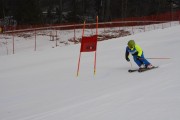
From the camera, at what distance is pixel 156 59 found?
59.0 feet

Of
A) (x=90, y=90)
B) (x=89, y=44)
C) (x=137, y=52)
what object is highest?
(x=89, y=44)

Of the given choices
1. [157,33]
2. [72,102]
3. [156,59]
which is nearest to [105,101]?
[72,102]

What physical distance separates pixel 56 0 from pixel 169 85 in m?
73.6

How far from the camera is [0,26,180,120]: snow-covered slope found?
30.8ft

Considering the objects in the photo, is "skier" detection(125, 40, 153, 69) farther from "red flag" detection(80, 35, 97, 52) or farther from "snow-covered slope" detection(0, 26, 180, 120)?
"red flag" detection(80, 35, 97, 52)

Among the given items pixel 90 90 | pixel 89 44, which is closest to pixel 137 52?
pixel 89 44

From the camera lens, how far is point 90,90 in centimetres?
1252

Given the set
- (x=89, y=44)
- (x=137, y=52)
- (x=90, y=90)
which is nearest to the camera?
(x=90, y=90)

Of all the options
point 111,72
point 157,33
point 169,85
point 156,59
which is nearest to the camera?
point 169,85

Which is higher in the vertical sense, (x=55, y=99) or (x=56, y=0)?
(x=56, y=0)

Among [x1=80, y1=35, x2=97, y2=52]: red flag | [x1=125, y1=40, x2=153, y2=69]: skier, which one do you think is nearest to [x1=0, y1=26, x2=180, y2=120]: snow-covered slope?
[x1=125, y1=40, x2=153, y2=69]: skier

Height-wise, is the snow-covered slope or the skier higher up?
the skier

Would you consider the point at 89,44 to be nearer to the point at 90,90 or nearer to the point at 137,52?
the point at 137,52

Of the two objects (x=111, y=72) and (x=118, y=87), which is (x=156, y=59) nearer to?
(x=111, y=72)
